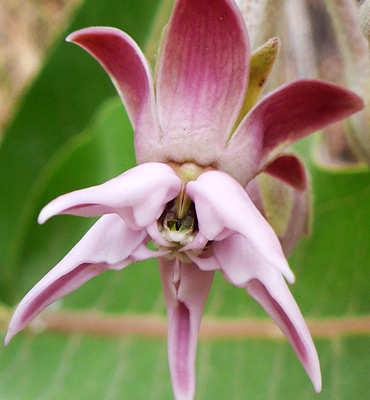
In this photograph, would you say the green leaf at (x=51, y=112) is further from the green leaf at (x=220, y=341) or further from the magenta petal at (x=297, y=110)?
the magenta petal at (x=297, y=110)

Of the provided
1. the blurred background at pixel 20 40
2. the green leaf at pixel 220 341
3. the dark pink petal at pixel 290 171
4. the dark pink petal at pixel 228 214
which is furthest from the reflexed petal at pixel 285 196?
the blurred background at pixel 20 40

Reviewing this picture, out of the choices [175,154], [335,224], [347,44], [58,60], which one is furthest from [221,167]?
[58,60]

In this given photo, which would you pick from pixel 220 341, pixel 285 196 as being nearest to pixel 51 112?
pixel 220 341

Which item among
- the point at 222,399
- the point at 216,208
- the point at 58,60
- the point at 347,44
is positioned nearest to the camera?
the point at 216,208

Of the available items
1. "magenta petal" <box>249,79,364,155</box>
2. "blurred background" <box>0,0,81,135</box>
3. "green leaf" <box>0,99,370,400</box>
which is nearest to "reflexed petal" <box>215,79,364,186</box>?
"magenta petal" <box>249,79,364,155</box>

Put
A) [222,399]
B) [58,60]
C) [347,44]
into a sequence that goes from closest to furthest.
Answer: [347,44] → [222,399] → [58,60]

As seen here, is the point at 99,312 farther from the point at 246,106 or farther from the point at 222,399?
the point at 246,106
